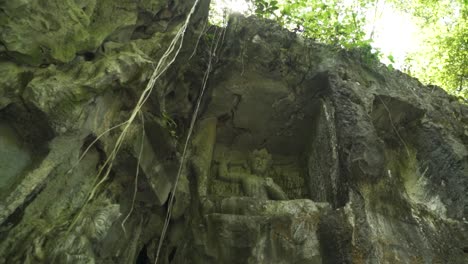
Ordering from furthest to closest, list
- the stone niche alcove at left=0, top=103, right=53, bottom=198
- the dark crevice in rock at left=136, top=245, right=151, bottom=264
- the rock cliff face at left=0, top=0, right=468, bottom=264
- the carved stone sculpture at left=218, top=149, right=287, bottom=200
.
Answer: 1. the carved stone sculpture at left=218, top=149, right=287, bottom=200
2. the dark crevice in rock at left=136, top=245, right=151, bottom=264
3. the rock cliff face at left=0, top=0, right=468, bottom=264
4. the stone niche alcove at left=0, top=103, right=53, bottom=198

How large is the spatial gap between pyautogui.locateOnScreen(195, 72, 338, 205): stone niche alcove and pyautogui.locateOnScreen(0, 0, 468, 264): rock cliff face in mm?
23

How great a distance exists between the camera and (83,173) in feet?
11.6

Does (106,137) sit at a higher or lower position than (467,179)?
lower

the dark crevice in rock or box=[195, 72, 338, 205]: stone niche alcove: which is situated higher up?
box=[195, 72, 338, 205]: stone niche alcove

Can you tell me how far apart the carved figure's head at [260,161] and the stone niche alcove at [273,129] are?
0.13m

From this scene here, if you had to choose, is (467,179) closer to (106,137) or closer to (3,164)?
(106,137)

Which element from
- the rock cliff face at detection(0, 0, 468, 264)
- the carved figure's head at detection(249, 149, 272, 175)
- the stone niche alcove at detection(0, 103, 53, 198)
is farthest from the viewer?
the carved figure's head at detection(249, 149, 272, 175)

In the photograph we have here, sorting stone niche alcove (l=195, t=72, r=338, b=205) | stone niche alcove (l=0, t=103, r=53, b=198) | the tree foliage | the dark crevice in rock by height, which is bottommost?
the dark crevice in rock

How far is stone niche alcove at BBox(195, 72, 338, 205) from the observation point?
5.55 m

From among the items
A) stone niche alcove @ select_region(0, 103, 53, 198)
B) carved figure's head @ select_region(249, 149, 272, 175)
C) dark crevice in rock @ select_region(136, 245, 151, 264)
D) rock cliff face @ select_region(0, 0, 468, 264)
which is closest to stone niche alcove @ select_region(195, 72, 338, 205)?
rock cliff face @ select_region(0, 0, 468, 264)

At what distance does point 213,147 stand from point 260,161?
32.2 inches

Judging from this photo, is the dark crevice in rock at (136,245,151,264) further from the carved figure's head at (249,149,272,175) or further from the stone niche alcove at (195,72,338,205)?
the carved figure's head at (249,149,272,175)

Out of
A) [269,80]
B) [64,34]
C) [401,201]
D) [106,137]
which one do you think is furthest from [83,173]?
[401,201]

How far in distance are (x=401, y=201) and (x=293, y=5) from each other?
406 centimetres
